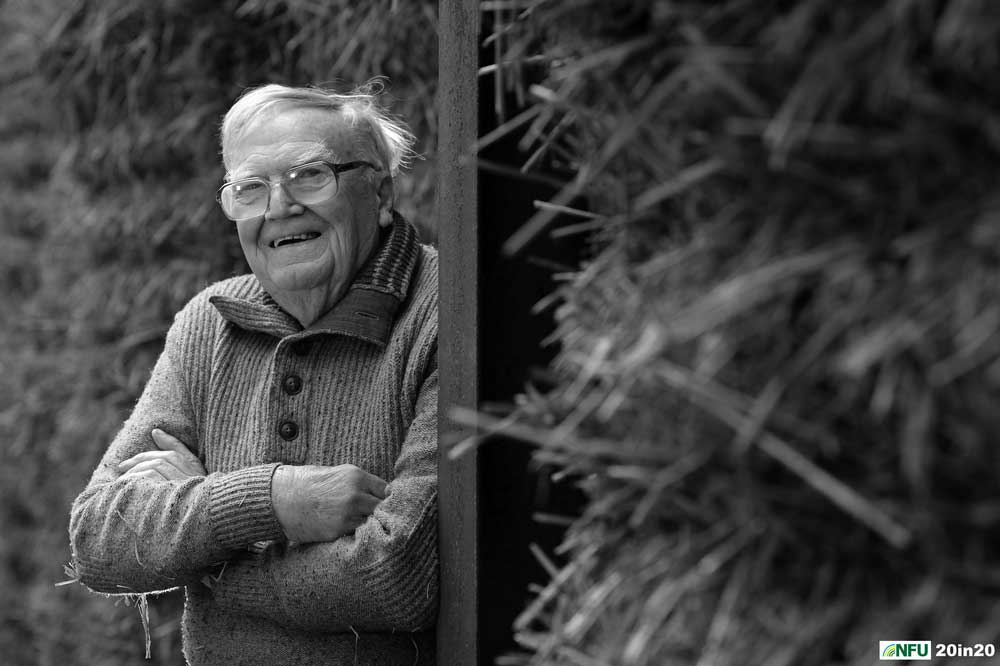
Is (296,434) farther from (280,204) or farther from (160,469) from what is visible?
(280,204)

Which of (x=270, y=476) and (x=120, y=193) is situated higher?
(x=120, y=193)

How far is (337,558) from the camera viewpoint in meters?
1.84

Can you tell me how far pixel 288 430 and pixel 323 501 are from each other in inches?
7.6

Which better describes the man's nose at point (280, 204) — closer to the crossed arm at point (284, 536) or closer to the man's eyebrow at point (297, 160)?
the man's eyebrow at point (297, 160)

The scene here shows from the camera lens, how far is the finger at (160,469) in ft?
6.55

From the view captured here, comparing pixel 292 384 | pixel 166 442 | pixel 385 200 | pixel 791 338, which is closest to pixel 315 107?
pixel 385 200

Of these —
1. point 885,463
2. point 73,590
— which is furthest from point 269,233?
point 73,590

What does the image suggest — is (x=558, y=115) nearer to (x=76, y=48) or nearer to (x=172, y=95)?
(x=172, y=95)

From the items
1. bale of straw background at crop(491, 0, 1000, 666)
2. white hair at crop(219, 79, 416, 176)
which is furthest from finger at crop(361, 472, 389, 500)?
bale of straw background at crop(491, 0, 1000, 666)

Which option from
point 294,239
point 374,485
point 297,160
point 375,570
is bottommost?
point 375,570

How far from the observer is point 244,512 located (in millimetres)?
1873

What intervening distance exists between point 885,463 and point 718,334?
16 cm

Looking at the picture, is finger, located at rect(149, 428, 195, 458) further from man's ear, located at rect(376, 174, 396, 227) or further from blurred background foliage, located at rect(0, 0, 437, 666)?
blurred background foliage, located at rect(0, 0, 437, 666)

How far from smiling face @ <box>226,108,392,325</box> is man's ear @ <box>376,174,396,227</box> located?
0.16 feet
